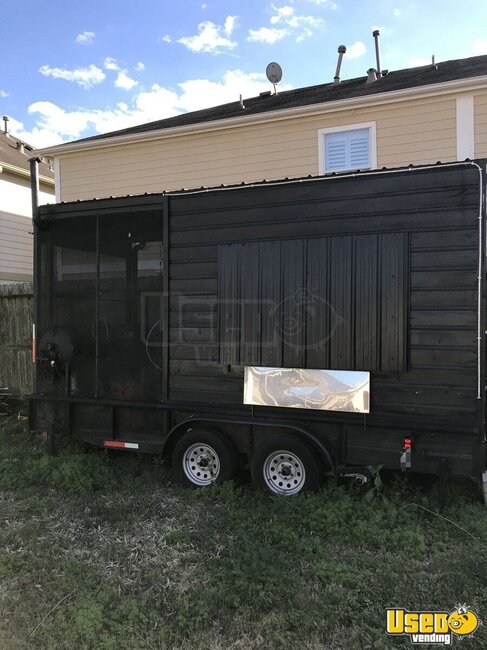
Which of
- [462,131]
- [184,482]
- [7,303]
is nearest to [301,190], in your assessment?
[184,482]

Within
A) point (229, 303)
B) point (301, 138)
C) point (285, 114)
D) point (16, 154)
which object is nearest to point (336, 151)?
point (301, 138)

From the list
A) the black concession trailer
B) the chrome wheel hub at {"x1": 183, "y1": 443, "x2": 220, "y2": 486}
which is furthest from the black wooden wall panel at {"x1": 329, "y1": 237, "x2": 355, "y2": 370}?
the chrome wheel hub at {"x1": 183, "y1": 443, "x2": 220, "y2": 486}

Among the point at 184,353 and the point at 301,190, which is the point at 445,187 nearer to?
the point at 301,190

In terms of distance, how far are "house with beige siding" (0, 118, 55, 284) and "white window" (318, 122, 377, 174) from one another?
26.1 feet

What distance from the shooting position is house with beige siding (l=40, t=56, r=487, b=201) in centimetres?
812

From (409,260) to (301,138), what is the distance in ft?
19.0

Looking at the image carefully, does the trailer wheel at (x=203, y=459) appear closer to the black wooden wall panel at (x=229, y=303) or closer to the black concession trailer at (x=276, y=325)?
the black concession trailer at (x=276, y=325)

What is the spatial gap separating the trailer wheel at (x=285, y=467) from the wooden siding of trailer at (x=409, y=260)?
0.41 meters

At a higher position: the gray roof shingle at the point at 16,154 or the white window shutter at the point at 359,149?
the gray roof shingle at the point at 16,154

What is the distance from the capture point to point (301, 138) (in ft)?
30.0

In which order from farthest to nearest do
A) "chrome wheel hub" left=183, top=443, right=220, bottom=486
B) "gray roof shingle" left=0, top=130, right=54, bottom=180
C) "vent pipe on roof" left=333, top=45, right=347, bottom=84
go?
"gray roof shingle" left=0, top=130, right=54, bottom=180, "vent pipe on roof" left=333, top=45, right=347, bottom=84, "chrome wheel hub" left=183, top=443, right=220, bottom=486

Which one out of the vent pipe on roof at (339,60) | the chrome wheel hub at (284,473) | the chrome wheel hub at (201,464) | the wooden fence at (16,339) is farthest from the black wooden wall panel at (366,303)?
the vent pipe on roof at (339,60)

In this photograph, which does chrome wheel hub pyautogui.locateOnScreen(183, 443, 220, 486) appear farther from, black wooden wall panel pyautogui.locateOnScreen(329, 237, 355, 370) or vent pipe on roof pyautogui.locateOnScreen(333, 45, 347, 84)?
vent pipe on roof pyautogui.locateOnScreen(333, 45, 347, 84)

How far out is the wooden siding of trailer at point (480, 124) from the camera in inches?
310
